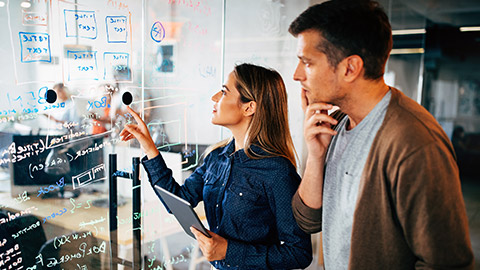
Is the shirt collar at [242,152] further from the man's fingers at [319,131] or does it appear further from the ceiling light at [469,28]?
the ceiling light at [469,28]

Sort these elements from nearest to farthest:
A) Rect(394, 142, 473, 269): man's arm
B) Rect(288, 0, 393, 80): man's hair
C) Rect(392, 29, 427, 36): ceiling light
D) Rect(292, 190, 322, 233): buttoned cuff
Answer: Rect(394, 142, 473, 269): man's arm, Rect(288, 0, 393, 80): man's hair, Rect(292, 190, 322, 233): buttoned cuff, Rect(392, 29, 427, 36): ceiling light

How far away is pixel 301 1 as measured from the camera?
3.39 m

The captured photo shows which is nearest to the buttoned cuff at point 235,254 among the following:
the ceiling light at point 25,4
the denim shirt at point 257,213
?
the denim shirt at point 257,213

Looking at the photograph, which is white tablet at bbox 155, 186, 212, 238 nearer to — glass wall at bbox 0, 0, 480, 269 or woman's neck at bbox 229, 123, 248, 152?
woman's neck at bbox 229, 123, 248, 152

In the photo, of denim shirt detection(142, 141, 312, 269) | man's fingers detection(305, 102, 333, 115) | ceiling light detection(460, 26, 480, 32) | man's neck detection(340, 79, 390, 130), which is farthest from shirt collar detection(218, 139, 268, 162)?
ceiling light detection(460, 26, 480, 32)

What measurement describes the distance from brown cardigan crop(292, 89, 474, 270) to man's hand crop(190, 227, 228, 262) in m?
0.53

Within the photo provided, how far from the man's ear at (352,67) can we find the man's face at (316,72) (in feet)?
0.09

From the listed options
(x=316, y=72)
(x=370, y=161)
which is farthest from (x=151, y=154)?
(x=370, y=161)

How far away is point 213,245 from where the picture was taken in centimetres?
145

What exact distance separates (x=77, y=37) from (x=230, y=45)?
143 centimetres

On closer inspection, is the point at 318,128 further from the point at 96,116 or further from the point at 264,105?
the point at 96,116

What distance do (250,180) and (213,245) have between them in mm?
280

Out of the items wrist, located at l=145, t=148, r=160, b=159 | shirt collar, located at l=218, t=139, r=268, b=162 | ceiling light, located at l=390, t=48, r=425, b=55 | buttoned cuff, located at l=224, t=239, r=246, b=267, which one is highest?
ceiling light, located at l=390, t=48, r=425, b=55

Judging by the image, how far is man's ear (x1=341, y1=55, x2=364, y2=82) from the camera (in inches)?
44.9
